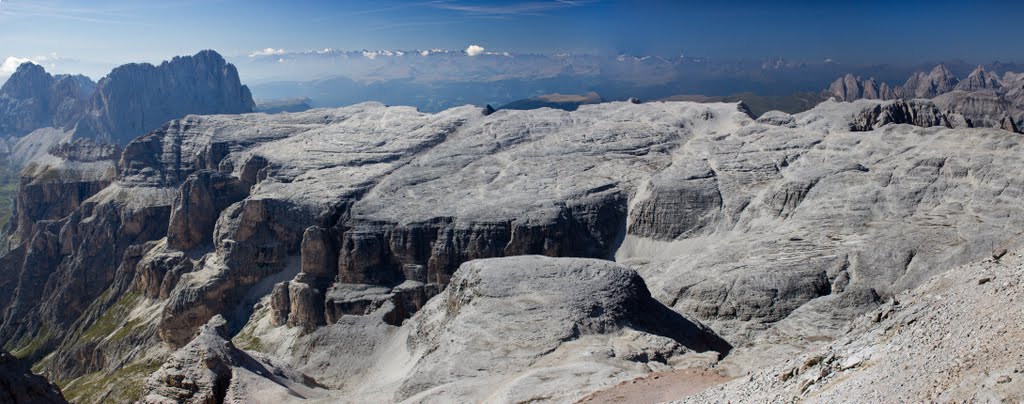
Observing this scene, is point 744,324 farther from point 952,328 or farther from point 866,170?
point 952,328

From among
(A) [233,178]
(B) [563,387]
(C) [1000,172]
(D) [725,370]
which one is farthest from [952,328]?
(A) [233,178]

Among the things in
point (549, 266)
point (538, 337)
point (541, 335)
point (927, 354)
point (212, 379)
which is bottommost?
point (212, 379)

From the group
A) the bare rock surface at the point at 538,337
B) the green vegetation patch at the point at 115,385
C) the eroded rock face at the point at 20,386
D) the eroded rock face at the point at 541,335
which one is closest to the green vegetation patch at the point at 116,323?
the green vegetation patch at the point at 115,385

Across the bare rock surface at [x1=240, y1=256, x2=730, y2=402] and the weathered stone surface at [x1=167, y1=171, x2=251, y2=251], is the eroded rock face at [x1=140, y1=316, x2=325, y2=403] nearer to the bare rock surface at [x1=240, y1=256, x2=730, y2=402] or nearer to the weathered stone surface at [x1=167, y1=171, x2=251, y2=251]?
the bare rock surface at [x1=240, y1=256, x2=730, y2=402]

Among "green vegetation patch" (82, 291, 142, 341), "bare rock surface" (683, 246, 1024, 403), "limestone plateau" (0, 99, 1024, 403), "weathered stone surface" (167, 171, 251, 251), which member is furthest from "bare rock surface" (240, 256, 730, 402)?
"weathered stone surface" (167, 171, 251, 251)

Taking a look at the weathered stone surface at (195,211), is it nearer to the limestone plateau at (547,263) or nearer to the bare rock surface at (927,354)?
the limestone plateau at (547,263)

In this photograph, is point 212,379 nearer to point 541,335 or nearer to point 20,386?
point 20,386

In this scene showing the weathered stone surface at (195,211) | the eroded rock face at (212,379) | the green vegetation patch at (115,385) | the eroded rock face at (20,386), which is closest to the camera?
the eroded rock face at (20,386)

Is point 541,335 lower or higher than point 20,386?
lower

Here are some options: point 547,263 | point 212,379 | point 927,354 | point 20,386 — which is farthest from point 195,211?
point 927,354
